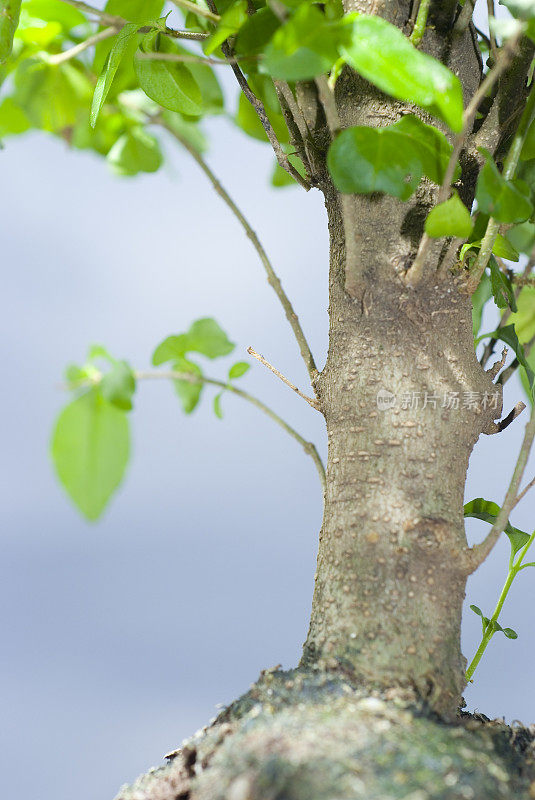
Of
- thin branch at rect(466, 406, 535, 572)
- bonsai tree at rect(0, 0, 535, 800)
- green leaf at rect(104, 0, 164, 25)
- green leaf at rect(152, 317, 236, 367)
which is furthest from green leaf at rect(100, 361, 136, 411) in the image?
green leaf at rect(104, 0, 164, 25)

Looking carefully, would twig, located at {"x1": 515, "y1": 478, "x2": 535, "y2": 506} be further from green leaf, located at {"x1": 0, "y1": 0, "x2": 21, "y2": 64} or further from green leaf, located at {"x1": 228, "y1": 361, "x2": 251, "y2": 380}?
green leaf, located at {"x1": 0, "y1": 0, "x2": 21, "y2": 64}

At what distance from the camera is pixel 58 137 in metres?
1.21

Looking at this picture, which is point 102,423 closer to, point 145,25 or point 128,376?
point 128,376

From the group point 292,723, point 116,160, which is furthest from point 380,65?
point 116,160

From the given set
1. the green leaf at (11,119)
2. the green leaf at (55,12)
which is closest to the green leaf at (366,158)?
the green leaf at (55,12)

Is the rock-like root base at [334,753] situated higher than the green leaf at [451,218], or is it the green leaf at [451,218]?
the green leaf at [451,218]

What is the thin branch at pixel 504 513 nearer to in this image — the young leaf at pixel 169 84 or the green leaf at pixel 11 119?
the young leaf at pixel 169 84

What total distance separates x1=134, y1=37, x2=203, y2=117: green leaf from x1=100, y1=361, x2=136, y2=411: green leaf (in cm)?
35

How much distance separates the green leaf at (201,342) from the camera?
2.36 feet

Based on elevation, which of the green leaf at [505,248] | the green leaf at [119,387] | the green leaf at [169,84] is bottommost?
the green leaf at [119,387]

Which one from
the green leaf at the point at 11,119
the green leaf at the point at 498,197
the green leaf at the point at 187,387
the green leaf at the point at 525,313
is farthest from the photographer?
the green leaf at the point at 11,119

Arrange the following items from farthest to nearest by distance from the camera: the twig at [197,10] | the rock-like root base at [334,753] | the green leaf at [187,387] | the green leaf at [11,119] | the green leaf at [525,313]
Answer: the green leaf at [11,119], the green leaf at [525,313], the green leaf at [187,387], the twig at [197,10], the rock-like root base at [334,753]

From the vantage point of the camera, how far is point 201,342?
0.73 metres

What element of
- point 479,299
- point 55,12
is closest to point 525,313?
point 479,299
